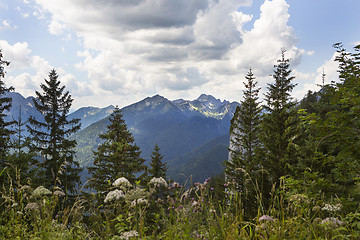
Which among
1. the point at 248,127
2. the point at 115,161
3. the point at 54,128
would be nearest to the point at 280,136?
the point at 248,127

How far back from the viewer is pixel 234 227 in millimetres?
2861

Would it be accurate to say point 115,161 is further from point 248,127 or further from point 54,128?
point 248,127

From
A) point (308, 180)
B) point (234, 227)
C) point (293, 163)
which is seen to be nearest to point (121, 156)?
point (293, 163)

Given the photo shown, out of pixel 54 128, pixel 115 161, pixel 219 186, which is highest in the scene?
pixel 54 128

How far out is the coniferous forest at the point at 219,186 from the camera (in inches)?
118

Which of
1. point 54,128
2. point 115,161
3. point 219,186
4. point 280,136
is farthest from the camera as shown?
point 54,128

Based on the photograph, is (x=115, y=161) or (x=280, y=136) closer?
(x=280, y=136)

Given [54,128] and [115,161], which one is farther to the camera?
[54,128]

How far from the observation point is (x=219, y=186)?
21188 mm

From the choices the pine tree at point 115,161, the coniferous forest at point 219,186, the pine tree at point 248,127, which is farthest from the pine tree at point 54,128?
the pine tree at point 248,127

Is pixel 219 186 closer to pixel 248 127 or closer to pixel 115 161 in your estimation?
pixel 248 127

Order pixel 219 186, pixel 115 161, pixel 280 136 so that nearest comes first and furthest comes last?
pixel 280 136
pixel 115 161
pixel 219 186

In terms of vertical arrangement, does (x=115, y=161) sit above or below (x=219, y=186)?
above

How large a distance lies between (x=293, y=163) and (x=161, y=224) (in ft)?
46.5
